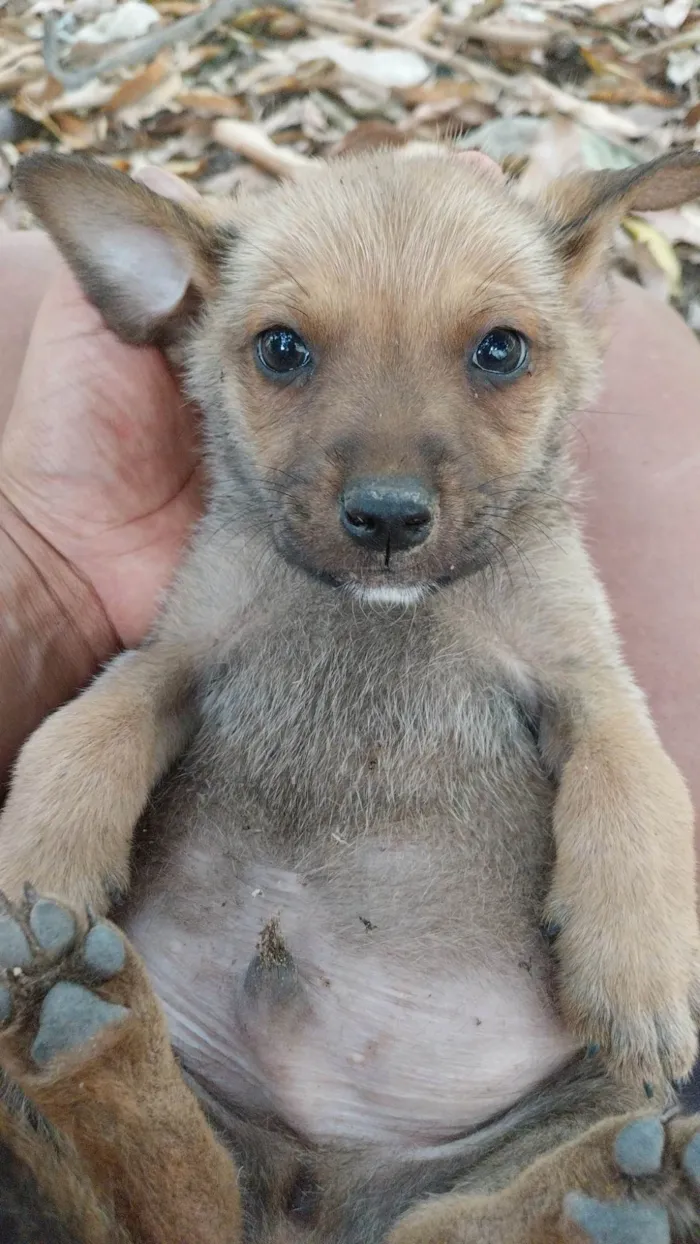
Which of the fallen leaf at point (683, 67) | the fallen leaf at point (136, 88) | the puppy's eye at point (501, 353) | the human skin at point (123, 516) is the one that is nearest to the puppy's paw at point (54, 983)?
the human skin at point (123, 516)

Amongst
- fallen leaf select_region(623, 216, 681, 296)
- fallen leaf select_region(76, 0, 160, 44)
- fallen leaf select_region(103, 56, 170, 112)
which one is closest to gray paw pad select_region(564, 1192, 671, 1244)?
fallen leaf select_region(623, 216, 681, 296)

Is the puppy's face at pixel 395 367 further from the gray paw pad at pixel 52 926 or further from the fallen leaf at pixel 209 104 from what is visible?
the fallen leaf at pixel 209 104

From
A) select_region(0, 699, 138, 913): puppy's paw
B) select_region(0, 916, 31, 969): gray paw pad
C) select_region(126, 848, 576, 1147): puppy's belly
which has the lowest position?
select_region(126, 848, 576, 1147): puppy's belly

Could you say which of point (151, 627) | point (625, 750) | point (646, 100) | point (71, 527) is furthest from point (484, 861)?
point (646, 100)

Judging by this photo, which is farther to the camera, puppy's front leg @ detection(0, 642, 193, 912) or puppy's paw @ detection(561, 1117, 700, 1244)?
puppy's front leg @ detection(0, 642, 193, 912)

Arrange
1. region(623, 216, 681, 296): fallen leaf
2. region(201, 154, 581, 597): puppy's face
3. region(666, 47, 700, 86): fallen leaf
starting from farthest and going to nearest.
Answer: region(666, 47, 700, 86): fallen leaf, region(623, 216, 681, 296): fallen leaf, region(201, 154, 581, 597): puppy's face

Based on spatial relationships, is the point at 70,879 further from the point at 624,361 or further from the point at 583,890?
the point at 624,361

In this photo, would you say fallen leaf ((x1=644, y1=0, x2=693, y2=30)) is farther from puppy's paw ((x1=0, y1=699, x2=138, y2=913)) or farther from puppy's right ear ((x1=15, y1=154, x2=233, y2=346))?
puppy's paw ((x1=0, y1=699, x2=138, y2=913))
